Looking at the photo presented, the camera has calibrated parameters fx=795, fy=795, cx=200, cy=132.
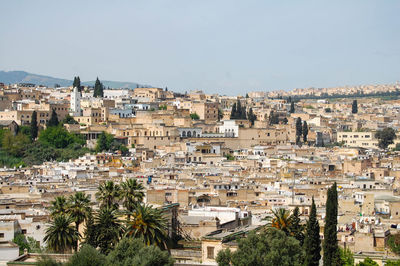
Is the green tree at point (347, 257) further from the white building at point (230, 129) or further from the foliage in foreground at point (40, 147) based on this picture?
the white building at point (230, 129)

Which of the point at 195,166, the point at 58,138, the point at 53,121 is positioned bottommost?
the point at 195,166

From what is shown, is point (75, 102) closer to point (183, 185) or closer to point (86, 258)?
point (183, 185)

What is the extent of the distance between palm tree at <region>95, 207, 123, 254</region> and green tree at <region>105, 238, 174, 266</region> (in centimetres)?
263

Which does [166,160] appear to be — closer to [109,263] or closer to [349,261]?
[349,261]

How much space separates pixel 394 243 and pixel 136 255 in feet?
39.0

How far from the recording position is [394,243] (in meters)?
29.3

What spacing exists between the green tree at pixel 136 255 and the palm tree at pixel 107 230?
8.64ft

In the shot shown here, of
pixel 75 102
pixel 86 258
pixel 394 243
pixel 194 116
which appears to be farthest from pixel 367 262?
pixel 194 116

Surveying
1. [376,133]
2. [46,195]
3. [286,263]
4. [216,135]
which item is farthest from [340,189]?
[376,133]

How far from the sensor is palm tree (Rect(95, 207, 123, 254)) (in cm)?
2481

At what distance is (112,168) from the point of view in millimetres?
53406

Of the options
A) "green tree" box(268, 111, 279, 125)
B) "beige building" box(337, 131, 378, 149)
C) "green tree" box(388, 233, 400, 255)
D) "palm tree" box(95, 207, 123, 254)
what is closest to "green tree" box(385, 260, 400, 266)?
"green tree" box(388, 233, 400, 255)

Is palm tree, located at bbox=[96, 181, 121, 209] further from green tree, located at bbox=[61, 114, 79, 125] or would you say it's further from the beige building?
the beige building

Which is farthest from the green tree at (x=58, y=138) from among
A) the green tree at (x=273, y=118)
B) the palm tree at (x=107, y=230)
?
the palm tree at (x=107, y=230)
